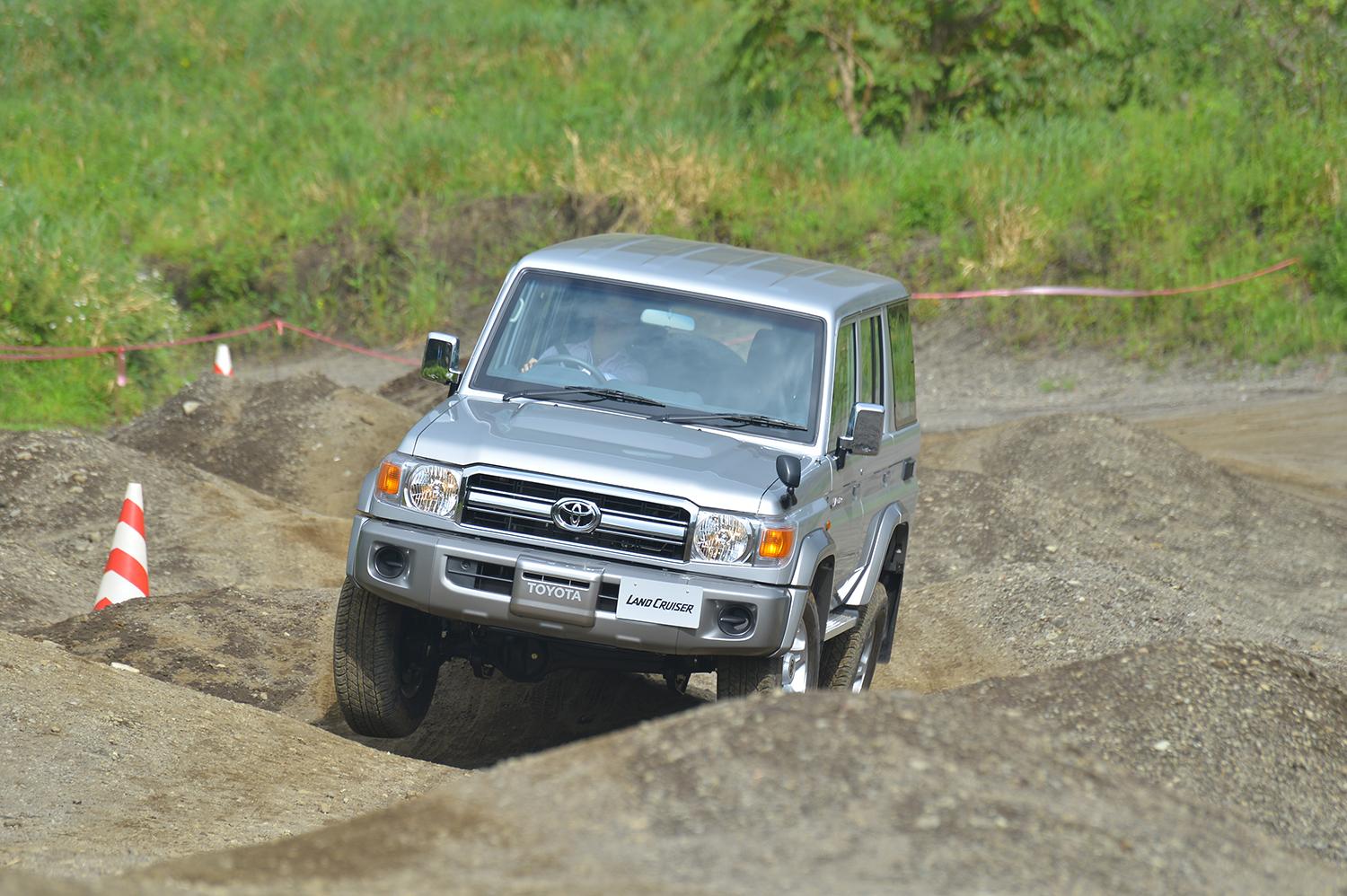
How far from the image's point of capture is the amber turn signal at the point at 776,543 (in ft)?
20.7

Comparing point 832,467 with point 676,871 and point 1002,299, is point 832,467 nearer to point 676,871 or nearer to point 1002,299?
point 676,871

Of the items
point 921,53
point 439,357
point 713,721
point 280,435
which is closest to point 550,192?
point 921,53

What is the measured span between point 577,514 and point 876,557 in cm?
215

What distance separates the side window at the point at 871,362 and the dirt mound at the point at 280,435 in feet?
21.1

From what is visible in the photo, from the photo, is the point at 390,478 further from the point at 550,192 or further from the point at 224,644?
the point at 550,192

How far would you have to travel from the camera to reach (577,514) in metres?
6.35

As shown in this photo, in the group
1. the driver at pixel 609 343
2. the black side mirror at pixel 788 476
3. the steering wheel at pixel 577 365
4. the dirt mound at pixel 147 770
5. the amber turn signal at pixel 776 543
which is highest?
the driver at pixel 609 343

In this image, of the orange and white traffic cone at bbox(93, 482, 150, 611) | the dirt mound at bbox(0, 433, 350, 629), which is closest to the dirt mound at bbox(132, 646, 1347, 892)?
the orange and white traffic cone at bbox(93, 482, 150, 611)

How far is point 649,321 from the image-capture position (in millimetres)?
7359

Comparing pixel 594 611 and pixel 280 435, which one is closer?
pixel 594 611

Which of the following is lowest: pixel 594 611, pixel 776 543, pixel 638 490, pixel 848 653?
pixel 848 653

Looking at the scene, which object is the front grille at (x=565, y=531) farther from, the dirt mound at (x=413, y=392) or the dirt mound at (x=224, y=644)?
the dirt mound at (x=413, y=392)

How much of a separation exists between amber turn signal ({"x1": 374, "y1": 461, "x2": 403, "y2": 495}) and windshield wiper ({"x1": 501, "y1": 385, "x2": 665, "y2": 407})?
29.9 inches

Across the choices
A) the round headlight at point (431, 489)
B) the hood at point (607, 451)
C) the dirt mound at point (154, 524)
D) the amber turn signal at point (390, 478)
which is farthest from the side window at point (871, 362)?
the dirt mound at point (154, 524)
